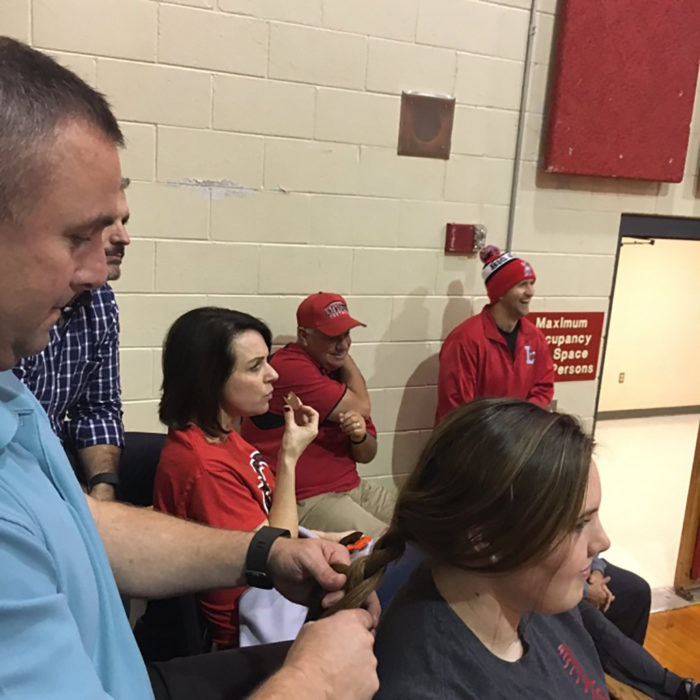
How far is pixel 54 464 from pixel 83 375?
112cm

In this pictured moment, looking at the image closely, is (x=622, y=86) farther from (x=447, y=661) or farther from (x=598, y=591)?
(x=447, y=661)

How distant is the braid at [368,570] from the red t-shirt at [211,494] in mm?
561

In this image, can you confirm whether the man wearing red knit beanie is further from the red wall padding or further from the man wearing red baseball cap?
the red wall padding

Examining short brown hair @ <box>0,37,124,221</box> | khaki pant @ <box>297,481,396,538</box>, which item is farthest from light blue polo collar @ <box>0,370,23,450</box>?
khaki pant @ <box>297,481,396,538</box>

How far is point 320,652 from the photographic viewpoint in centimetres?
93

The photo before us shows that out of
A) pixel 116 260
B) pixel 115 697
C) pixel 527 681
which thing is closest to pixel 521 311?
pixel 116 260

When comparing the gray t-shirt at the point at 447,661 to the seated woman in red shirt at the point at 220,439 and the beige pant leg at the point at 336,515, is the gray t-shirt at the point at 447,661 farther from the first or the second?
the beige pant leg at the point at 336,515

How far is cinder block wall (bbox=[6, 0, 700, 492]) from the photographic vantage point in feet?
7.56

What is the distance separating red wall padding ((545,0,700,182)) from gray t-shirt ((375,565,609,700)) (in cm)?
214

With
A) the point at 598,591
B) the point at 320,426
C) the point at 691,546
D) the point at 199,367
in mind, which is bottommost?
the point at 691,546

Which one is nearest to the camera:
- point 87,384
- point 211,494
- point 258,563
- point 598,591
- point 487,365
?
point 258,563

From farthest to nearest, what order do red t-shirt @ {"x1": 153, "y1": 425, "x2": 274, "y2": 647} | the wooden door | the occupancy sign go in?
the wooden door → the occupancy sign → red t-shirt @ {"x1": 153, "y1": 425, "x2": 274, "y2": 647}

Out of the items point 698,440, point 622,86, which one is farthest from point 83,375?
point 698,440

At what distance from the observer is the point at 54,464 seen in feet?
2.89
